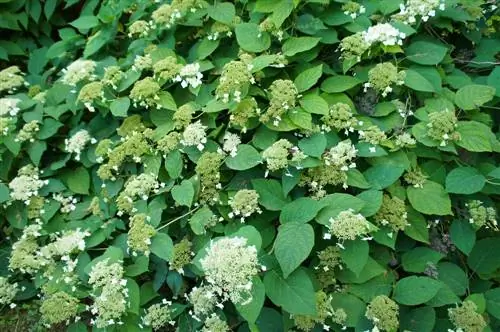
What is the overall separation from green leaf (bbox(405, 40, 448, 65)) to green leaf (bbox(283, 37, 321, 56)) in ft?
1.90

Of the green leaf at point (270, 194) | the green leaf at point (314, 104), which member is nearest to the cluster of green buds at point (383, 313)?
the green leaf at point (270, 194)

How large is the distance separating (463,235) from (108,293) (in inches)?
70.8

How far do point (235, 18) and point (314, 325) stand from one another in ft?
6.30

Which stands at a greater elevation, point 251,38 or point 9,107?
point 251,38

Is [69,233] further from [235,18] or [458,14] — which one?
[458,14]

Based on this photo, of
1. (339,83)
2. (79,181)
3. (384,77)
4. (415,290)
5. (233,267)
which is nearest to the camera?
(233,267)

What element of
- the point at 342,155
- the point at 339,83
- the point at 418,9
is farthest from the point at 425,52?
the point at 342,155

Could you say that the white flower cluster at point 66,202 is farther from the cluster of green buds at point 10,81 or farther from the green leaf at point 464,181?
the green leaf at point 464,181

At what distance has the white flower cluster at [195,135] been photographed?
2.63 meters

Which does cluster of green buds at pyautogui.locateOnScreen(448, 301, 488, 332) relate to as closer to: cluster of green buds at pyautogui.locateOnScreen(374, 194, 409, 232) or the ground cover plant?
the ground cover plant

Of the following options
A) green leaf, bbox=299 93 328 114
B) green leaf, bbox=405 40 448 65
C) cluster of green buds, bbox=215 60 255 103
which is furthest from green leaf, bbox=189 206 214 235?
green leaf, bbox=405 40 448 65

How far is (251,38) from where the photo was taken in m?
2.94

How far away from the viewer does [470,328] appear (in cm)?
224

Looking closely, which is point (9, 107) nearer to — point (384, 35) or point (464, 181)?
point (384, 35)
